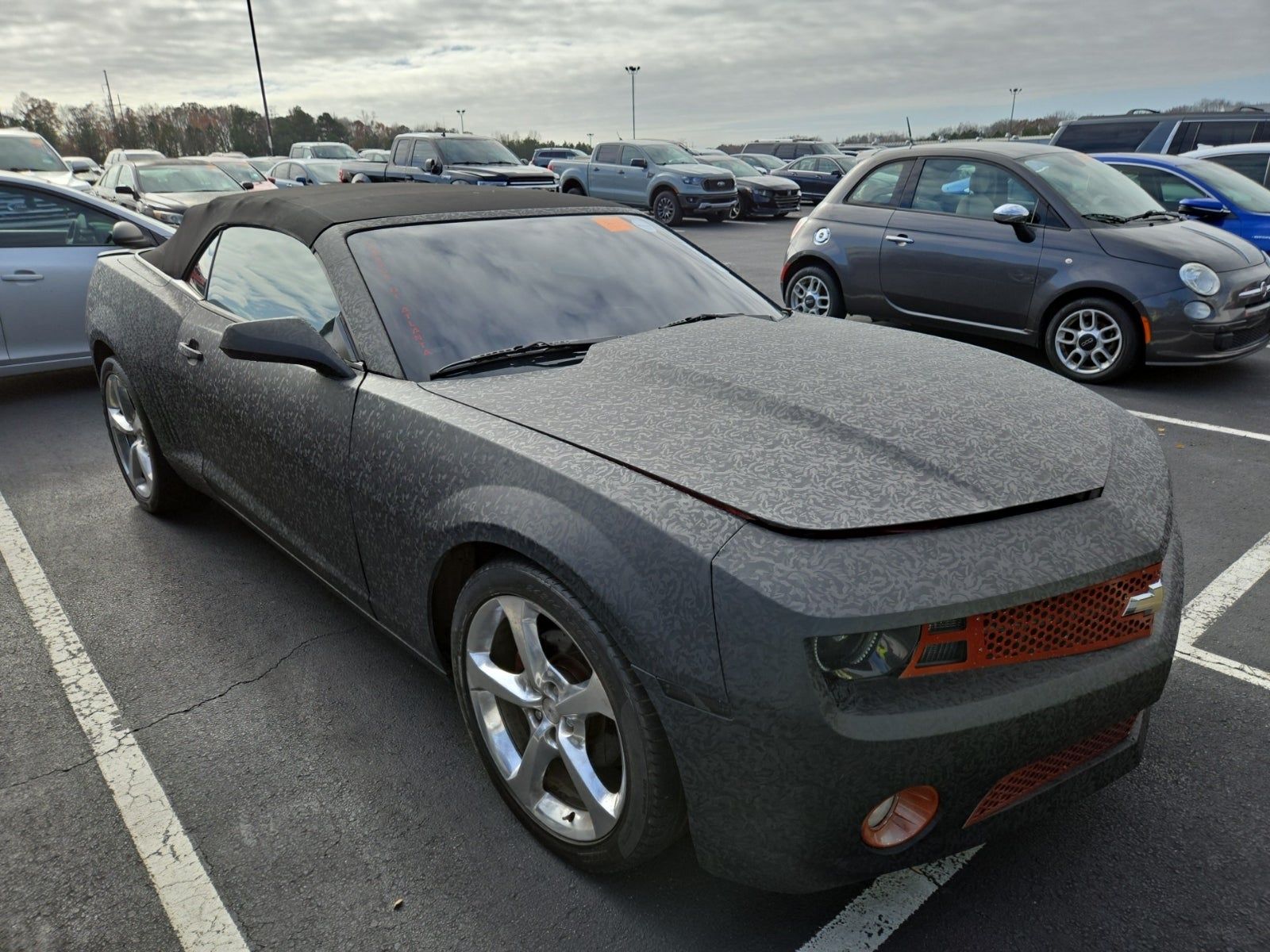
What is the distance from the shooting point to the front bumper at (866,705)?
162 cm

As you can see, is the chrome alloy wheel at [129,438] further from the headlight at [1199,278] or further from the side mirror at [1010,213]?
the headlight at [1199,278]

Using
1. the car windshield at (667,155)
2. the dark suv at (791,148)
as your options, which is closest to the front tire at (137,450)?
the car windshield at (667,155)

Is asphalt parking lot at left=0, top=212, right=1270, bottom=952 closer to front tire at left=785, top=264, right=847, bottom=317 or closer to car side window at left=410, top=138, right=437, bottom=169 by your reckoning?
front tire at left=785, top=264, right=847, bottom=317

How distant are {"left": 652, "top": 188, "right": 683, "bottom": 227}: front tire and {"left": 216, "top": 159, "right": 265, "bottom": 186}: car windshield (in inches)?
316

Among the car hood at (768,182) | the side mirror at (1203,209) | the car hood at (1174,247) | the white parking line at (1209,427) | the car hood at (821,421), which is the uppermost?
the car hood at (821,421)

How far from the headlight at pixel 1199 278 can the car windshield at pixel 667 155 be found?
50.3ft

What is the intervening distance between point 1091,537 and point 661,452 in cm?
89

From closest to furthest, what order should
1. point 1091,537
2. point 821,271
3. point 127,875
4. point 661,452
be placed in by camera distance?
point 1091,537
point 661,452
point 127,875
point 821,271

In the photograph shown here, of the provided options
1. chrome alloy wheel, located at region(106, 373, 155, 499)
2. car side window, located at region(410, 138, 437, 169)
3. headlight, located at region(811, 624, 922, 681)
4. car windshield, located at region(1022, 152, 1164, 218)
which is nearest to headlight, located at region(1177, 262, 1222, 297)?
car windshield, located at region(1022, 152, 1164, 218)

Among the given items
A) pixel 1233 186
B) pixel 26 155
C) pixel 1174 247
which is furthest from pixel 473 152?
pixel 1174 247

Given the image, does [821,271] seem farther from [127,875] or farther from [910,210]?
[127,875]

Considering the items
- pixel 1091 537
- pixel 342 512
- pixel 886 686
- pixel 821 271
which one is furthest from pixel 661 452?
pixel 821 271

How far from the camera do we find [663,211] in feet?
66.0

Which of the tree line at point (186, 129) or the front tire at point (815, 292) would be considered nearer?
the front tire at point (815, 292)
